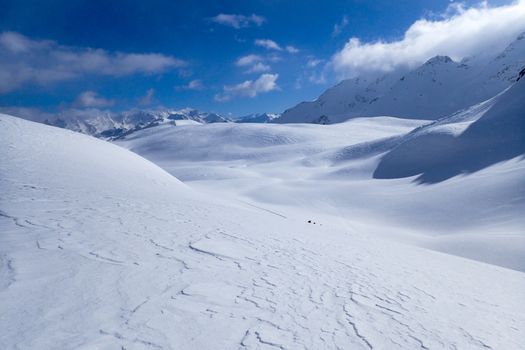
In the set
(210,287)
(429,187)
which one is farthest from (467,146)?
(210,287)

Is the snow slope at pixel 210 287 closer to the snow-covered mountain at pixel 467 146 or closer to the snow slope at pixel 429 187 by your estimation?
the snow slope at pixel 429 187

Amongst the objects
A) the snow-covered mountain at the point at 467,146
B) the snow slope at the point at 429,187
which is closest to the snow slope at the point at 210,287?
the snow slope at the point at 429,187

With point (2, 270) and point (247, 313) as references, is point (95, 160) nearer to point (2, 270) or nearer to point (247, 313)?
point (2, 270)

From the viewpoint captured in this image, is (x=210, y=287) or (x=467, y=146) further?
(x=467, y=146)

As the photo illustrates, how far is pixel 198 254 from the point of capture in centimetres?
644

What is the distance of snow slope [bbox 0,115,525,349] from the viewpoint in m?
3.70

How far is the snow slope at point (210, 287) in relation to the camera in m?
3.70

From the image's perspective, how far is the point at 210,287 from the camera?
498 centimetres

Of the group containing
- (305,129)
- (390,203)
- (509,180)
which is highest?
(305,129)

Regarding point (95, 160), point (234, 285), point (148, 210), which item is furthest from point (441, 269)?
point (95, 160)

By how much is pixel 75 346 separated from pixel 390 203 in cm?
2529

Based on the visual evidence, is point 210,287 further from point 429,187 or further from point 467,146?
point 467,146

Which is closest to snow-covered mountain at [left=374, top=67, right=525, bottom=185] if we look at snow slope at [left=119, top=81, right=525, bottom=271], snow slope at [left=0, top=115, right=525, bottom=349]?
snow slope at [left=119, top=81, right=525, bottom=271]

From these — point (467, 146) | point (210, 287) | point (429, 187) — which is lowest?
point (210, 287)
